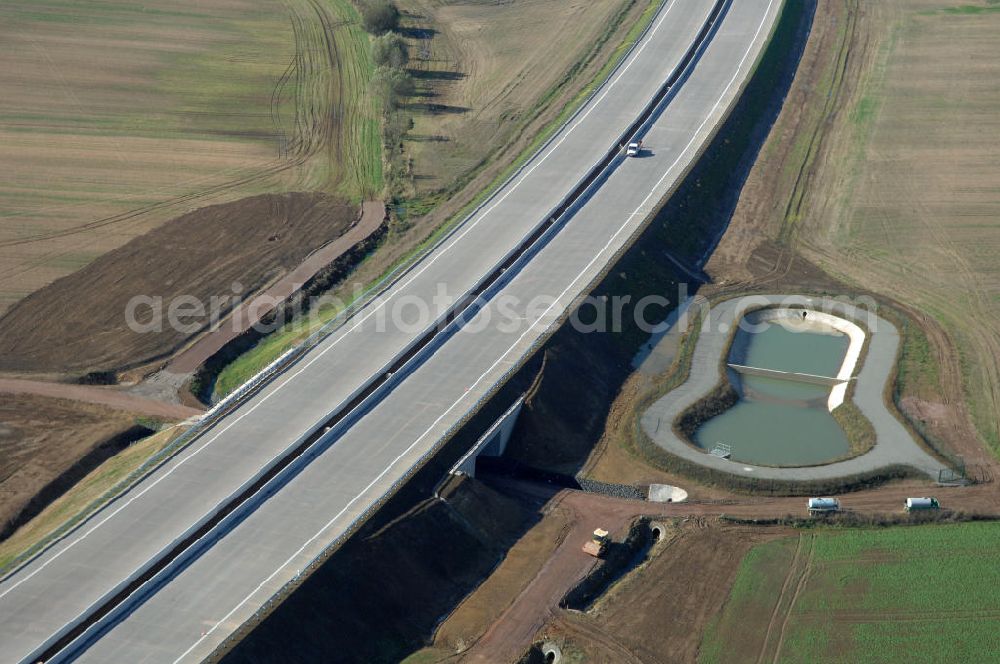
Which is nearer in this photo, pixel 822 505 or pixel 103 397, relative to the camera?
pixel 822 505

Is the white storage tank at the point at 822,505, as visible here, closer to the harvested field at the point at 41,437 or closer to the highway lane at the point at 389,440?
the highway lane at the point at 389,440

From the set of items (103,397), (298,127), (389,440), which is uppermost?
(298,127)

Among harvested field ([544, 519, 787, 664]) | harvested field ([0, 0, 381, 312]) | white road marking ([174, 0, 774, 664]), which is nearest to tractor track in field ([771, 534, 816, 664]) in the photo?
harvested field ([544, 519, 787, 664])

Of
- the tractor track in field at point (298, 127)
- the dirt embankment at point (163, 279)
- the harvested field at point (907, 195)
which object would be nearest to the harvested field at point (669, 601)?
the harvested field at point (907, 195)

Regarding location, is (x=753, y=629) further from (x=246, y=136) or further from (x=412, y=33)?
(x=412, y=33)

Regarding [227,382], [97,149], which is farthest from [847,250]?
[97,149]

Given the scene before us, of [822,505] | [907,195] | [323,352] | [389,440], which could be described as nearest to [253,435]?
[389,440]

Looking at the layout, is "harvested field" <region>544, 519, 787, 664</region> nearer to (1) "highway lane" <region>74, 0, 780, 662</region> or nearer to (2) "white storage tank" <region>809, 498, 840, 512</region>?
(2) "white storage tank" <region>809, 498, 840, 512</region>

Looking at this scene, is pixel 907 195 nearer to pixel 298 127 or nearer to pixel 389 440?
pixel 298 127
